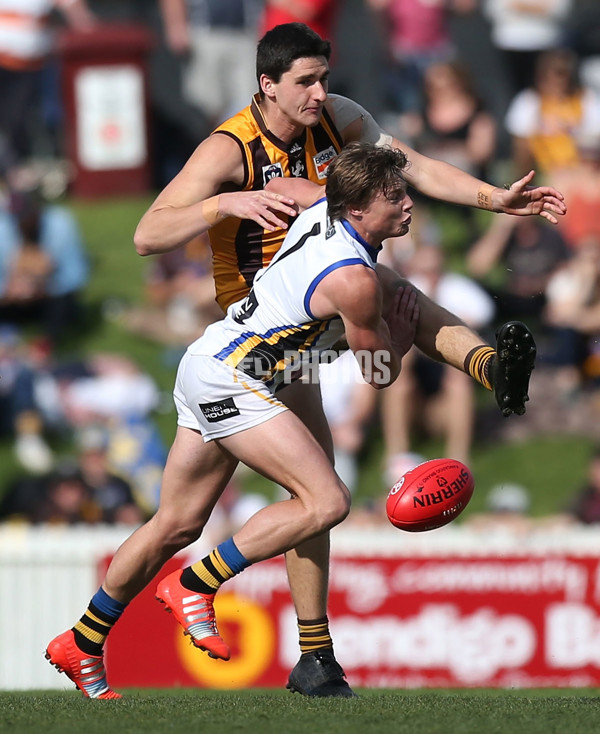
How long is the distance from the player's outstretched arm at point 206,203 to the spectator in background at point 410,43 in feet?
24.8

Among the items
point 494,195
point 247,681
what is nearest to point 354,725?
point 494,195

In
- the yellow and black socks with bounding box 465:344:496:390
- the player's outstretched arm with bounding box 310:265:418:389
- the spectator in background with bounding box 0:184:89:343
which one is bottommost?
the spectator in background with bounding box 0:184:89:343

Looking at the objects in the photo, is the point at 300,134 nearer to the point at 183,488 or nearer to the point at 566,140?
the point at 183,488

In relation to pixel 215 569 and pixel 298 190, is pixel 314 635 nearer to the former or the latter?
pixel 215 569

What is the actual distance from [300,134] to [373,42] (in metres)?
8.23

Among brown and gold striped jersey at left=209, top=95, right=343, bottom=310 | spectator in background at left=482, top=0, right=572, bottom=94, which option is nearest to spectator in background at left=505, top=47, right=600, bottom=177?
spectator in background at left=482, top=0, right=572, bottom=94

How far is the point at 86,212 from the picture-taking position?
13602 millimetres

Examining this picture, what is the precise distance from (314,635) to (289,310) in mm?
1442

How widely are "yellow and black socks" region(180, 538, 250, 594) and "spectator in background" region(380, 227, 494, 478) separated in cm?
486

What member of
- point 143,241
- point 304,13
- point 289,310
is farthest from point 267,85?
point 304,13

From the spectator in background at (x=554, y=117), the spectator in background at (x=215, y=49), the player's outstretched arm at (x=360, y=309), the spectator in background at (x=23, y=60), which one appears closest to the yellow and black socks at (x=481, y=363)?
the player's outstretched arm at (x=360, y=309)

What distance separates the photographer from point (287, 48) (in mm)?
5484

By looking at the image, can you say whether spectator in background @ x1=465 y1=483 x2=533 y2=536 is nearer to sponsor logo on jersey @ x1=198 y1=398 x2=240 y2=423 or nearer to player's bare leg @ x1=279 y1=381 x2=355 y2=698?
player's bare leg @ x1=279 y1=381 x2=355 y2=698

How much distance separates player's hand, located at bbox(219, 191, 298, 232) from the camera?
514 cm
